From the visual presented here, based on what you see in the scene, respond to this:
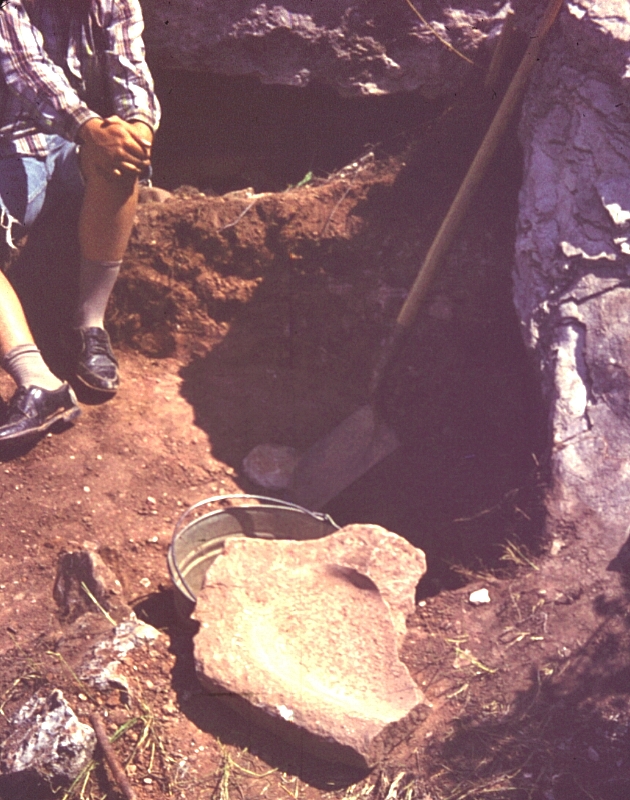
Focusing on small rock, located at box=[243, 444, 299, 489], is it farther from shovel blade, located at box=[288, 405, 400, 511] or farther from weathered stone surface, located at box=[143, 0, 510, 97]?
weathered stone surface, located at box=[143, 0, 510, 97]

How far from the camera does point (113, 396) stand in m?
3.01

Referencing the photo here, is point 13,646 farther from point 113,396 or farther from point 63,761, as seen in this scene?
point 113,396

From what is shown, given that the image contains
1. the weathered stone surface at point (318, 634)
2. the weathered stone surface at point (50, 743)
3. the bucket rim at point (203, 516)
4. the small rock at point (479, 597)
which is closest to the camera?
the weathered stone surface at point (50, 743)

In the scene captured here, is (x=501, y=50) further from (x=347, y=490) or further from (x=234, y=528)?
(x=234, y=528)

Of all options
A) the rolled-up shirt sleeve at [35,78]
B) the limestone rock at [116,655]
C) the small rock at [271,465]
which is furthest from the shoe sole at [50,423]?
the rolled-up shirt sleeve at [35,78]

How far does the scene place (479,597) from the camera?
2418 mm

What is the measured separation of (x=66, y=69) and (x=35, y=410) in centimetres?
129

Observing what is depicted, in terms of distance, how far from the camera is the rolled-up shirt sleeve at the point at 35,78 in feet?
8.39

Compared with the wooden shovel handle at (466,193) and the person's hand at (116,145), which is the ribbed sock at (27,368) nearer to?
the person's hand at (116,145)

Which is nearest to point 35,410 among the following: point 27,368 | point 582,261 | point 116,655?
point 27,368

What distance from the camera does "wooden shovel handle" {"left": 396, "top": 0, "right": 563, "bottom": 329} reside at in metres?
3.03

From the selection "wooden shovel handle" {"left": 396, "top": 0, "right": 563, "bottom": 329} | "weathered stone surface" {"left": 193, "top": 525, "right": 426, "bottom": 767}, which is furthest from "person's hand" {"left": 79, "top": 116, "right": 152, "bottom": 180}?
"weathered stone surface" {"left": 193, "top": 525, "right": 426, "bottom": 767}

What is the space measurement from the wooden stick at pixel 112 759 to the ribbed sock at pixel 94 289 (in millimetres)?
1650

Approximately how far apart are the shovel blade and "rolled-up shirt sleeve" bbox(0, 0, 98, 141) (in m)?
1.49
